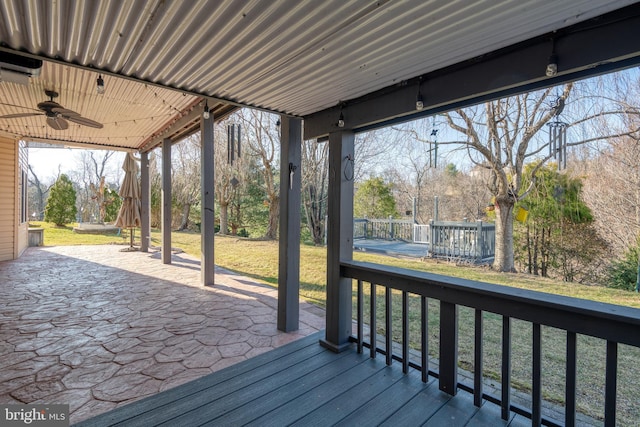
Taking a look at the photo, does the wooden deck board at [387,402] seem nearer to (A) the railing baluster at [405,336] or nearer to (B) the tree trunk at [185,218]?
(A) the railing baluster at [405,336]

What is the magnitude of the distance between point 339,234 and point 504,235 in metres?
5.57

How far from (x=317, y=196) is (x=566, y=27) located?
9.21m

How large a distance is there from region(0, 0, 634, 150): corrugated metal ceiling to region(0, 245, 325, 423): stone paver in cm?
224

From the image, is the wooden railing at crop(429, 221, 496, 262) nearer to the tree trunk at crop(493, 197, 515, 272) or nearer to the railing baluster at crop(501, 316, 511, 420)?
the tree trunk at crop(493, 197, 515, 272)

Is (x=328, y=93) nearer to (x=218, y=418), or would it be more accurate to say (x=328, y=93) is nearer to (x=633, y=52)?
(x=633, y=52)

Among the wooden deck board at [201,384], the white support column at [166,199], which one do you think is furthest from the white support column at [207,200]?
the wooden deck board at [201,384]

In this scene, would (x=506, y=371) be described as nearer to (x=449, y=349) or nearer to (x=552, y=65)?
(x=449, y=349)

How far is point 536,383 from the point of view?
177cm

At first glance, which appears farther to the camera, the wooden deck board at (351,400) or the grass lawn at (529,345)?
the grass lawn at (529,345)

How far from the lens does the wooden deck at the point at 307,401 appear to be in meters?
1.84

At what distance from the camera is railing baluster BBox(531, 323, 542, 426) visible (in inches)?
68.7

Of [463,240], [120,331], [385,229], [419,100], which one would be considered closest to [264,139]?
[385,229]

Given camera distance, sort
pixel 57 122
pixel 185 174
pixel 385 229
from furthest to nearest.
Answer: pixel 185 174
pixel 385 229
pixel 57 122

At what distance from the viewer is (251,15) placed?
1.45 metres
